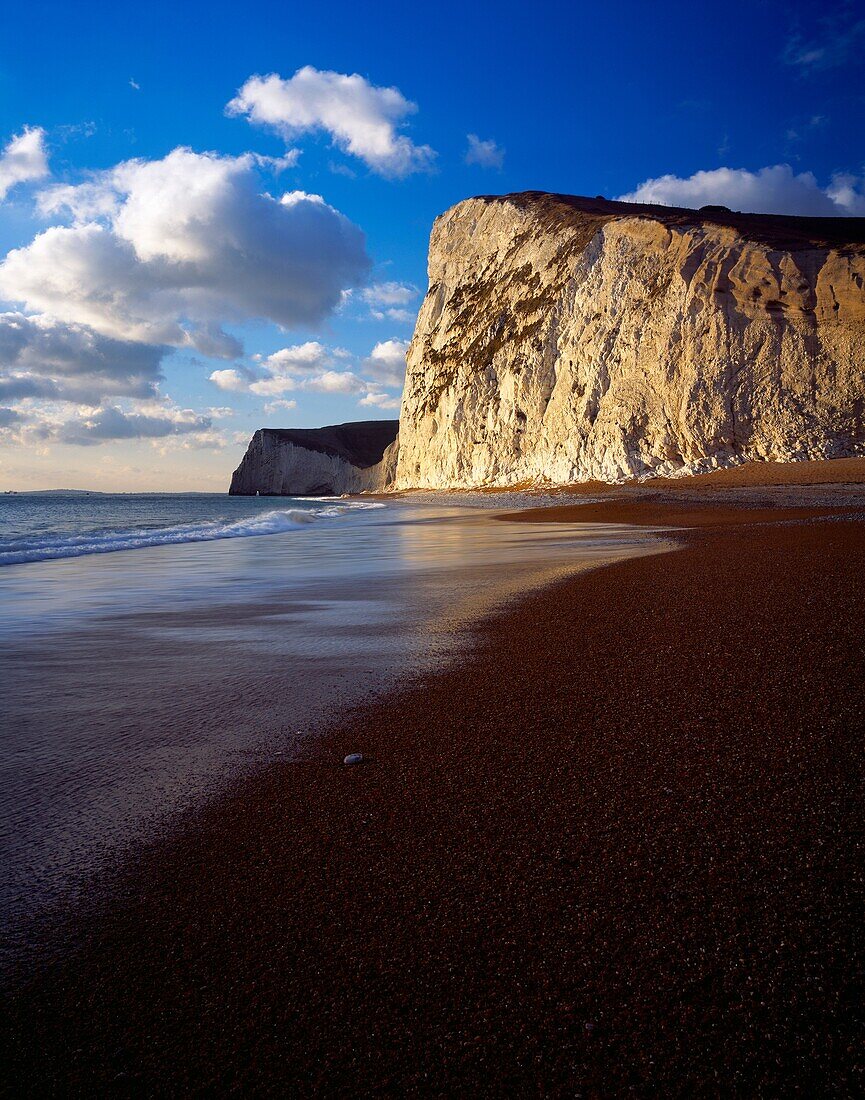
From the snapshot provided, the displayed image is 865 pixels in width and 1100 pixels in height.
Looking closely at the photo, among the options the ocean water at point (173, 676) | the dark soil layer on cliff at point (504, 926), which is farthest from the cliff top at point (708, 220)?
the dark soil layer on cliff at point (504, 926)

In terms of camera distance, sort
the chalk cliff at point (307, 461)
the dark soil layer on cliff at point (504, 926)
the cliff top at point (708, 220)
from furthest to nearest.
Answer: the chalk cliff at point (307, 461) → the cliff top at point (708, 220) → the dark soil layer on cliff at point (504, 926)

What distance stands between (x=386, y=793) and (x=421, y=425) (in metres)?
55.0

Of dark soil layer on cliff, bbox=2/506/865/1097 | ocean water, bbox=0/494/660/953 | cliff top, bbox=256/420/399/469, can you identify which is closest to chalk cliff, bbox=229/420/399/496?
cliff top, bbox=256/420/399/469

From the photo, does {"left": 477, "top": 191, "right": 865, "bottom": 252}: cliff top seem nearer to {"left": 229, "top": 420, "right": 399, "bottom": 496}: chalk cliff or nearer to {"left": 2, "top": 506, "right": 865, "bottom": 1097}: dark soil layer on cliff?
{"left": 2, "top": 506, "right": 865, "bottom": 1097}: dark soil layer on cliff

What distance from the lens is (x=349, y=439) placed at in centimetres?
11669

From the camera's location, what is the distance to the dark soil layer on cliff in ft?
3.52

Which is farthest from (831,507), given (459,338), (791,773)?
(459,338)

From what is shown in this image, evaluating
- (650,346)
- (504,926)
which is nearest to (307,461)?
(650,346)

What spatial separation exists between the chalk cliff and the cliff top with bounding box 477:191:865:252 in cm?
5728

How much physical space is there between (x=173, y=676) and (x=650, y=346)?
35.6 m

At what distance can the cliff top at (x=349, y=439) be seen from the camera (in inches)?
4281

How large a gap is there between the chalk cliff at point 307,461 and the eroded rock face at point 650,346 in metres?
56.0

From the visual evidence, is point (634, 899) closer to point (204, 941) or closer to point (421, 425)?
point (204, 941)

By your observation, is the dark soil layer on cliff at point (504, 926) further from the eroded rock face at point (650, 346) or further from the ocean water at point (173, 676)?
the eroded rock face at point (650, 346)
